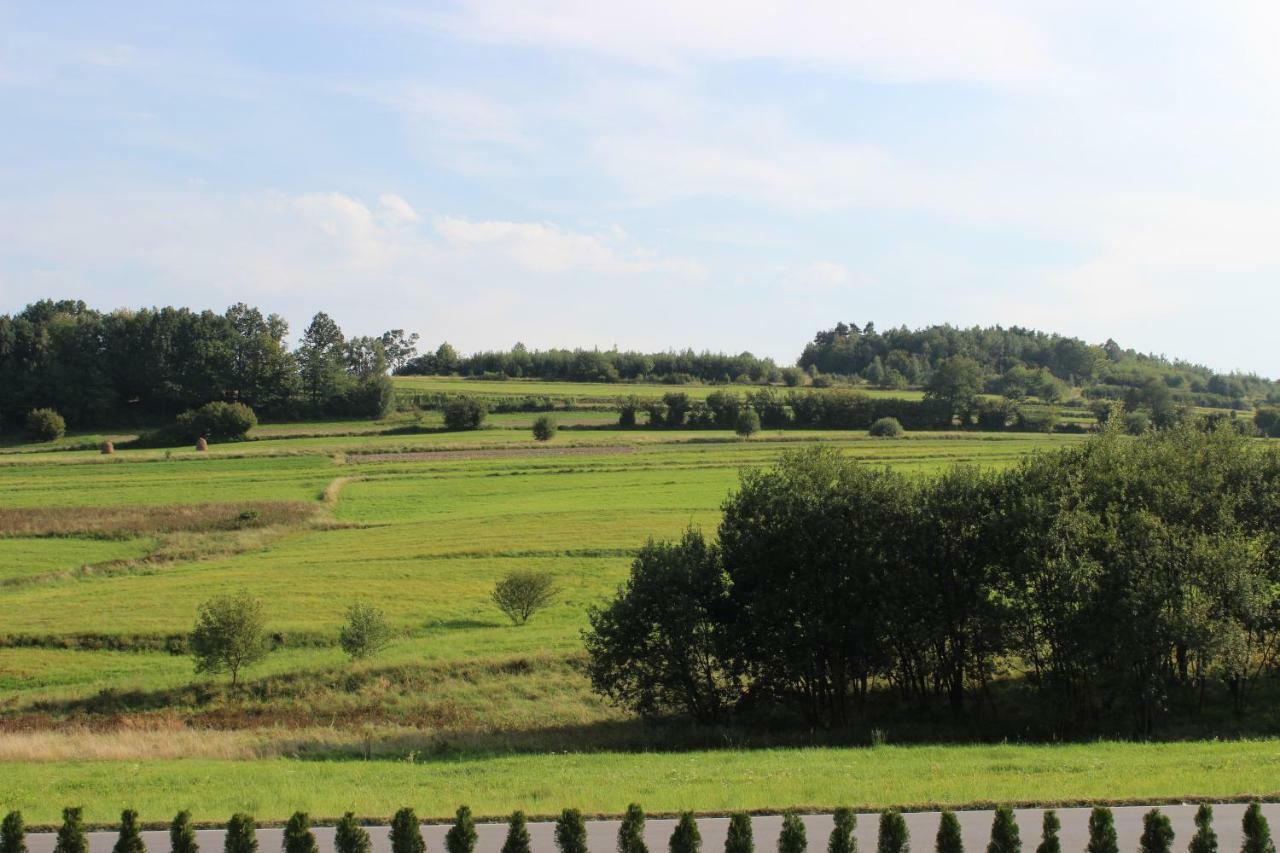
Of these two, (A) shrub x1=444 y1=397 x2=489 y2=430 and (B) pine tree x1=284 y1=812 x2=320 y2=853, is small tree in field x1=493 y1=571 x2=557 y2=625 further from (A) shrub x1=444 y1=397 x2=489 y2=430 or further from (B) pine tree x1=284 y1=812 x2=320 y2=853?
(A) shrub x1=444 y1=397 x2=489 y2=430

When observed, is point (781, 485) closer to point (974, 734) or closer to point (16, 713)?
point (974, 734)

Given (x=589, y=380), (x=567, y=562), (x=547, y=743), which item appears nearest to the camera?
(x=547, y=743)

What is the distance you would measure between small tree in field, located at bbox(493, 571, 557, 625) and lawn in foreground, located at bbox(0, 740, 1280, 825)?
1801 cm

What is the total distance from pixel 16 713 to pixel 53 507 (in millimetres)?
37157

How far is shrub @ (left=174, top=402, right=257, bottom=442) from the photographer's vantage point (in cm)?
10919

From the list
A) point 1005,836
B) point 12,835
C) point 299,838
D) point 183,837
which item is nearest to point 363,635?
point 12,835

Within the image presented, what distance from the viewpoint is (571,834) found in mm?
14000

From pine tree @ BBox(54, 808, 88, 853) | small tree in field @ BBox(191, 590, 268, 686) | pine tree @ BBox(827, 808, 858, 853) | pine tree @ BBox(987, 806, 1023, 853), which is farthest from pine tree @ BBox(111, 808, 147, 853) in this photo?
small tree in field @ BBox(191, 590, 268, 686)

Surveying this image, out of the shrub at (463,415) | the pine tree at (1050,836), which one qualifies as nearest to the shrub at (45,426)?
the shrub at (463,415)

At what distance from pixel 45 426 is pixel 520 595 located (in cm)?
9129

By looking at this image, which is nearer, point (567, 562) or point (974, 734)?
point (974, 734)

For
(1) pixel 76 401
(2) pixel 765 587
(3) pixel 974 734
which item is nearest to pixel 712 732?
(2) pixel 765 587

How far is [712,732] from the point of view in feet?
94.4

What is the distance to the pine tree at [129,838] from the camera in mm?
13852
